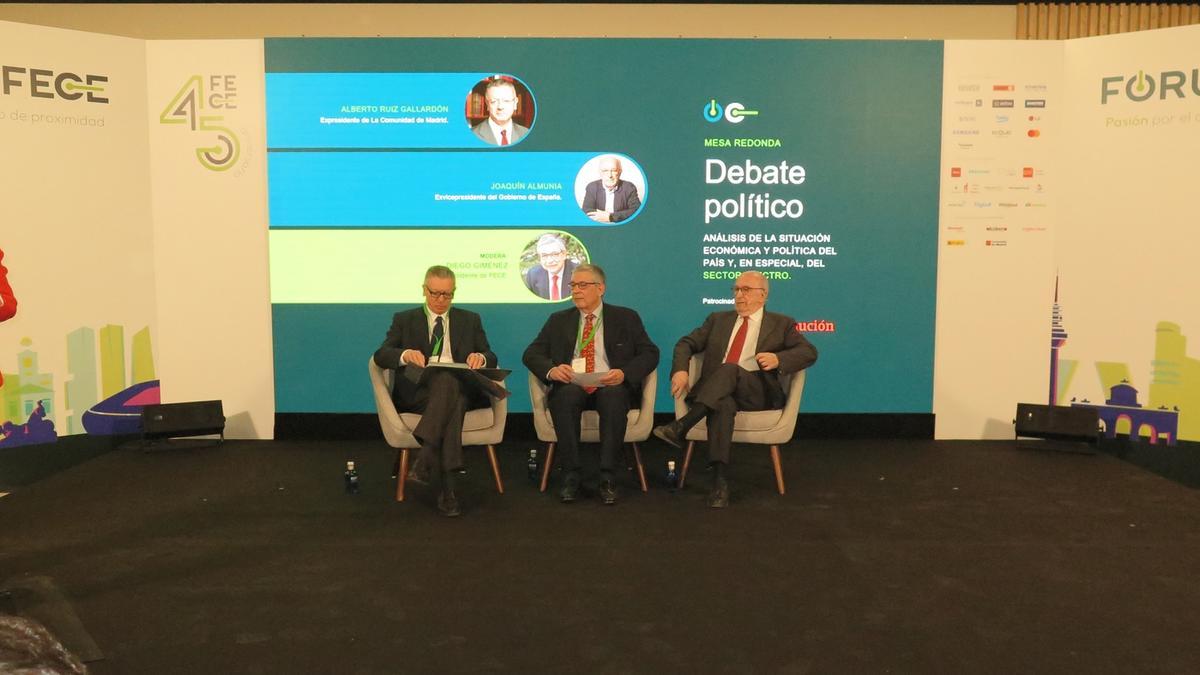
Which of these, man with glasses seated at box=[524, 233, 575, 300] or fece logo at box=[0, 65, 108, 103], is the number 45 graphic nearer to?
fece logo at box=[0, 65, 108, 103]

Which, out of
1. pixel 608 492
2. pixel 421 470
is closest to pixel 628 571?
pixel 608 492

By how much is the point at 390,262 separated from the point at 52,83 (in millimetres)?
2167

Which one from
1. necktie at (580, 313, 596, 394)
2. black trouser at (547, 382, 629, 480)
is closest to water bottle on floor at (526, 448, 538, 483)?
black trouser at (547, 382, 629, 480)

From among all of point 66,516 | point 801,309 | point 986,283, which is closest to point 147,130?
point 66,516

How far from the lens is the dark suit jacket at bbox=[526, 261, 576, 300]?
226 inches

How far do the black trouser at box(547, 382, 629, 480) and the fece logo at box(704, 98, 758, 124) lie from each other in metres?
2.13

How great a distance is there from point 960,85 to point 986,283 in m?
1.27

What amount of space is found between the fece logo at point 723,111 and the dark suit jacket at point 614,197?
66cm

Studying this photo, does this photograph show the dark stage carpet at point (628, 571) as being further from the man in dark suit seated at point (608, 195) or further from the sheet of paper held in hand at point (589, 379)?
the man in dark suit seated at point (608, 195)

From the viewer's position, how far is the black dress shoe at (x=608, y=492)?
14.2 ft

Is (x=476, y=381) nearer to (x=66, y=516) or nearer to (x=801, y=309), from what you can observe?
(x=66, y=516)

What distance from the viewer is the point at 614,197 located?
571 centimetres

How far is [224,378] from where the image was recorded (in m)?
5.80

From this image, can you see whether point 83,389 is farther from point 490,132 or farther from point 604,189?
point 604,189
